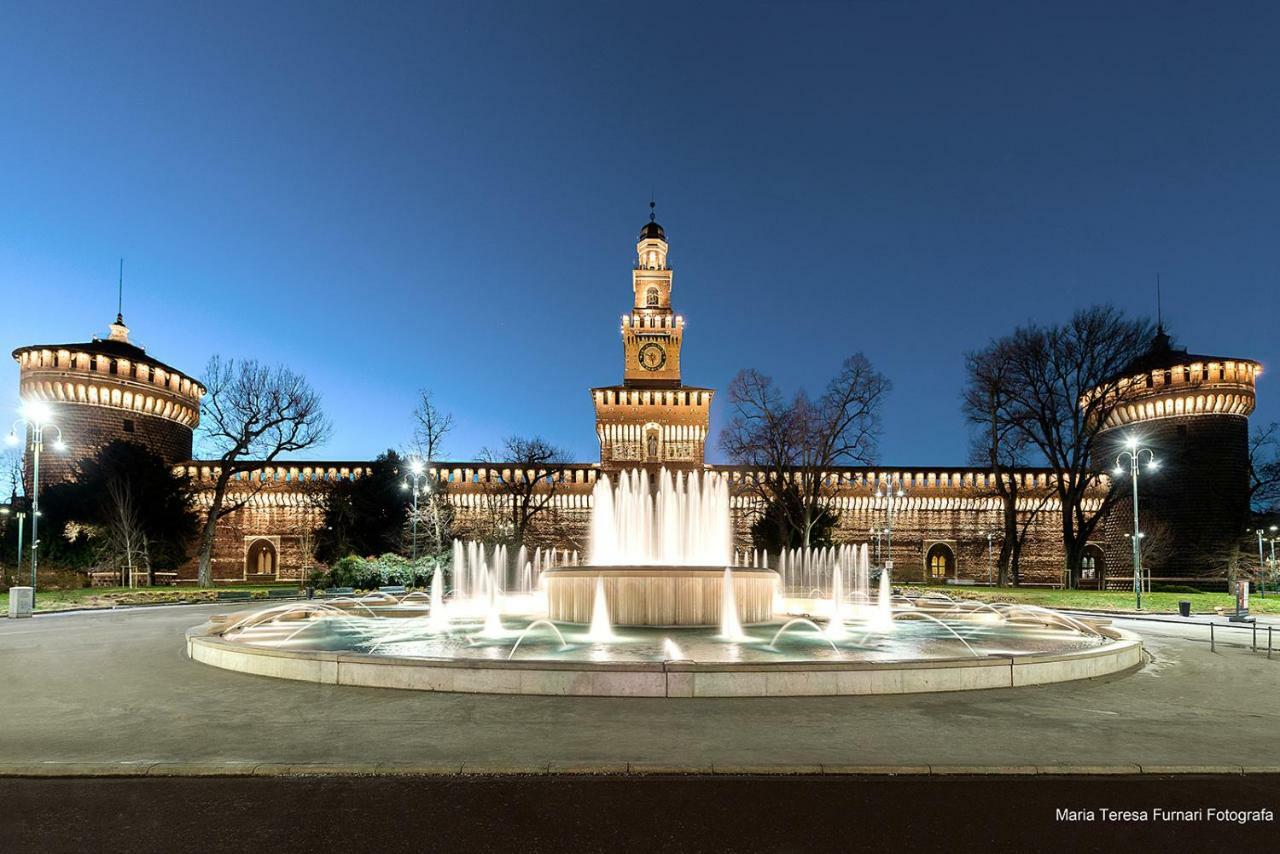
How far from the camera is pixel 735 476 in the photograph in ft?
169

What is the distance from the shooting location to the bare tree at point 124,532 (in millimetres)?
38875

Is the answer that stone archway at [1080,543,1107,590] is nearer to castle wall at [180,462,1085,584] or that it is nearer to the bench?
castle wall at [180,462,1085,584]

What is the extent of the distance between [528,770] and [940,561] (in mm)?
51686

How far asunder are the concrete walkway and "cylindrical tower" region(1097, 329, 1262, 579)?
41.1 metres

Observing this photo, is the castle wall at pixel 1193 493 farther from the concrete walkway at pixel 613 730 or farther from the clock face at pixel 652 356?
the concrete walkway at pixel 613 730

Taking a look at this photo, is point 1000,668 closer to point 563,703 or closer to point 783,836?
point 563,703

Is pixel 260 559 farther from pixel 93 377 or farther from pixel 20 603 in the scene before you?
pixel 20 603

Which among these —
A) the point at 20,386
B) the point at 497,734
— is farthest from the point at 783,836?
the point at 20,386

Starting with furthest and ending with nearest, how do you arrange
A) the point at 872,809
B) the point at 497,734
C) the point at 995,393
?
the point at 995,393, the point at 497,734, the point at 872,809

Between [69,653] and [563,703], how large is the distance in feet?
28.8

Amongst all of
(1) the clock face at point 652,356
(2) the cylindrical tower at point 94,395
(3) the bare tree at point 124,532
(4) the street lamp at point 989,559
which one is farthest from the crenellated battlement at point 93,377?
(4) the street lamp at point 989,559

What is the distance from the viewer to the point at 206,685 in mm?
8945

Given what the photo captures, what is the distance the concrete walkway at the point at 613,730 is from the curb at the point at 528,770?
0.6 inches

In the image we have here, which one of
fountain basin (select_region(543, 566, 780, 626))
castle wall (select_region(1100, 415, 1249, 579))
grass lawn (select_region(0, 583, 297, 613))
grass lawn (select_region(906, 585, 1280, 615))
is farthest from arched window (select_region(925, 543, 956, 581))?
fountain basin (select_region(543, 566, 780, 626))
